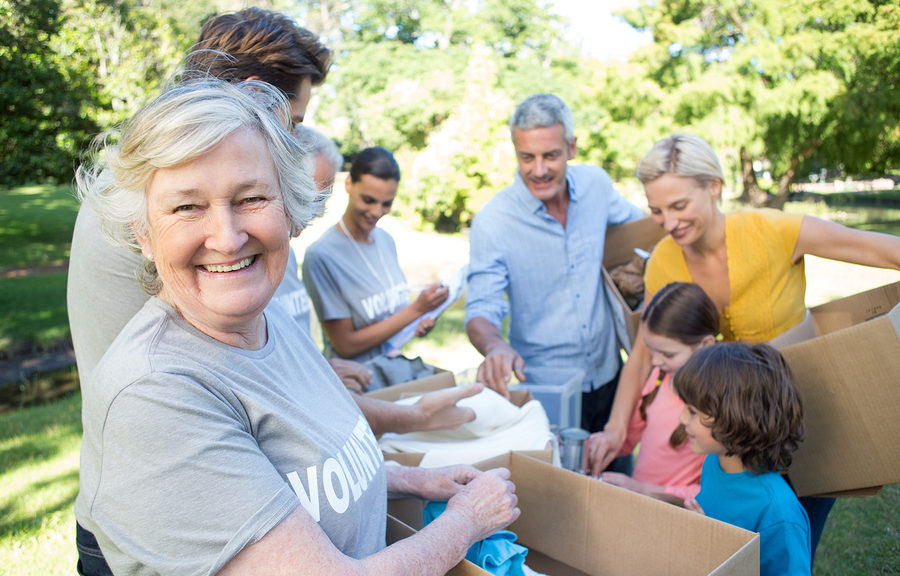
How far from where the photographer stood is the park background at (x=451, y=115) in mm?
5012

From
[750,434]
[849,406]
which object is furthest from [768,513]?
[849,406]

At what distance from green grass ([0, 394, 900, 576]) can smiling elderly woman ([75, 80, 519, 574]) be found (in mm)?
2488

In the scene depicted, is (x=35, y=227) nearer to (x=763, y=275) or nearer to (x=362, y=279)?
(x=362, y=279)

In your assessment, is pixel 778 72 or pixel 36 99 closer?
pixel 36 99

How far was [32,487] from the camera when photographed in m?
Result: 4.04

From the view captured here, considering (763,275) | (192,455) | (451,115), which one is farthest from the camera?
(451,115)

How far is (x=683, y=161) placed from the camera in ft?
8.51

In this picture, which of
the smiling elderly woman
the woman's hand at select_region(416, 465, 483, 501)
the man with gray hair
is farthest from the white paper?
the smiling elderly woman

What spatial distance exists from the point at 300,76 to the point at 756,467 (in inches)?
69.3

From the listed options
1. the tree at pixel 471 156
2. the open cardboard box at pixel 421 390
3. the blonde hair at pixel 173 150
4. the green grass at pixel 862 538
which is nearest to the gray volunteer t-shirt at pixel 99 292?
the blonde hair at pixel 173 150

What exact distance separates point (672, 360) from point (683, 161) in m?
0.80

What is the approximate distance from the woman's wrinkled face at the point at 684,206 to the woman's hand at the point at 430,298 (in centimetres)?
117

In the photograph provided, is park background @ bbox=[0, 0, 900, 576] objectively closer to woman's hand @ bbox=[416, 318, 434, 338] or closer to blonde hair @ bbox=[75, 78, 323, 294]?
blonde hair @ bbox=[75, 78, 323, 294]

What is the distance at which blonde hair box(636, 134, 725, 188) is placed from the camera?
2.59 meters
